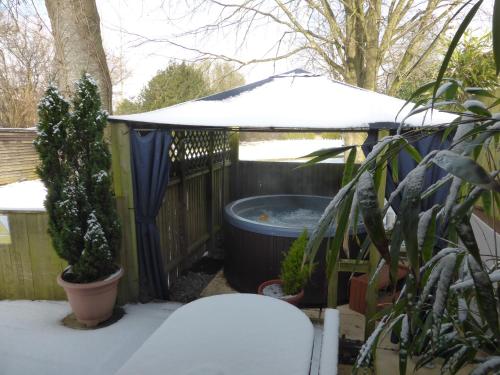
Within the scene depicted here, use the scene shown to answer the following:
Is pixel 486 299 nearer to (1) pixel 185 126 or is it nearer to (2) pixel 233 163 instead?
(1) pixel 185 126

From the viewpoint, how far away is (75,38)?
14.0 ft

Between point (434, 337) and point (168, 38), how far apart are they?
371 inches

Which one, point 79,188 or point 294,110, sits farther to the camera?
point 294,110

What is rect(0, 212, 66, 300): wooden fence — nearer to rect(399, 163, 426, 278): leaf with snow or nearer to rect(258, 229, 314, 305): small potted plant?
Result: rect(258, 229, 314, 305): small potted plant

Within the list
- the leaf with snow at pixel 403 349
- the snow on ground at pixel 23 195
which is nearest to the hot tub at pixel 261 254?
the leaf with snow at pixel 403 349

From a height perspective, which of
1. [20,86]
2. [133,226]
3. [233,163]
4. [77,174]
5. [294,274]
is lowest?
[294,274]

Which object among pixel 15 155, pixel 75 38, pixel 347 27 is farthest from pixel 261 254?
pixel 15 155

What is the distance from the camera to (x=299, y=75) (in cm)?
411

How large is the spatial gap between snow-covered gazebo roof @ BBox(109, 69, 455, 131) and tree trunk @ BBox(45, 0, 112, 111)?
5.01 feet

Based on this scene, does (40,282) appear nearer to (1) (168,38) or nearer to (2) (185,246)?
(2) (185,246)

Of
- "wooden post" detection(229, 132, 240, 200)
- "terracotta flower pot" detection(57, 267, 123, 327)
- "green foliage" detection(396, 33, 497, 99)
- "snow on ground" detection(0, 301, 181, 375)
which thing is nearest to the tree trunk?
"terracotta flower pot" detection(57, 267, 123, 327)

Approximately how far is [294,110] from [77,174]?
2043 millimetres

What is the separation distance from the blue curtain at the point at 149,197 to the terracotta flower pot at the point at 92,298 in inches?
15.7

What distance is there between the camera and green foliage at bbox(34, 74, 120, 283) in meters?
3.04
